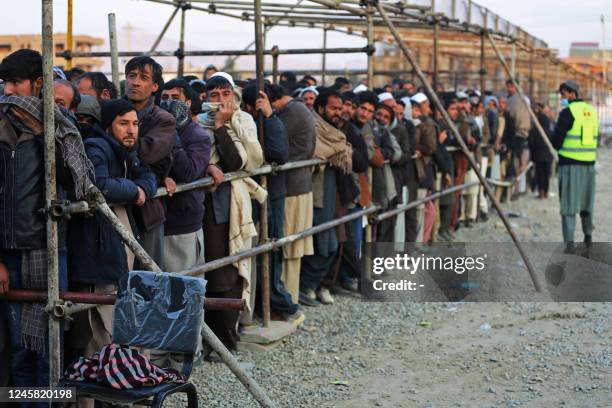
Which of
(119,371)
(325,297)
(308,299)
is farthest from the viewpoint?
(325,297)

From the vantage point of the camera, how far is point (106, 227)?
Answer: 5.07 m

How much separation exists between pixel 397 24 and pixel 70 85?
28.4ft

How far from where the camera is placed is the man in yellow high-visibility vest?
447 inches

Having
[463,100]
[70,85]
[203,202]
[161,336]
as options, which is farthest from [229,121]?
[463,100]

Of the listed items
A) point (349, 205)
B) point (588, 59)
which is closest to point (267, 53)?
point (349, 205)

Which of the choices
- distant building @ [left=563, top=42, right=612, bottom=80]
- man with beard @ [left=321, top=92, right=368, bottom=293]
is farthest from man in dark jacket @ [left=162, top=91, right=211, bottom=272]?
distant building @ [left=563, top=42, right=612, bottom=80]

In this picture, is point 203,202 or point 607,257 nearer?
point 203,202

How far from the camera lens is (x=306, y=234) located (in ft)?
26.3

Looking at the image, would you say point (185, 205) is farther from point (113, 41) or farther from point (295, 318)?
point (295, 318)

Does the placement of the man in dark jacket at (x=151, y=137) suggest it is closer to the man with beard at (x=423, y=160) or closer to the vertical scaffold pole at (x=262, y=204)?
the vertical scaffold pole at (x=262, y=204)

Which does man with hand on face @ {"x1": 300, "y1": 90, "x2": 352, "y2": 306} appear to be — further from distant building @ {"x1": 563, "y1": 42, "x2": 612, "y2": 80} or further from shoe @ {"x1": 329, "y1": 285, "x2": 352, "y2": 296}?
distant building @ {"x1": 563, "y1": 42, "x2": 612, "y2": 80}

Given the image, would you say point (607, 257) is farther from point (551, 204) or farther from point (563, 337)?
point (551, 204)

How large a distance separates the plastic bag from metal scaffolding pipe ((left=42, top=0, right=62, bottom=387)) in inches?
20.7

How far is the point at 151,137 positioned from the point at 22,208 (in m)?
1.24
